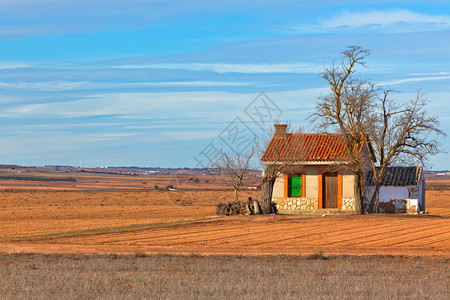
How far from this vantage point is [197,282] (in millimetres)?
13242

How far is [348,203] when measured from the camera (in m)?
37.1

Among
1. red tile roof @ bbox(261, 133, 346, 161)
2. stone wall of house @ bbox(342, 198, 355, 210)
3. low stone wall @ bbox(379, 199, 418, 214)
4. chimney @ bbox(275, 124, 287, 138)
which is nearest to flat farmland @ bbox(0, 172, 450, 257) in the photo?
stone wall of house @ bbox(342, 198, 355, 210)

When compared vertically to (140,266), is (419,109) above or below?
above

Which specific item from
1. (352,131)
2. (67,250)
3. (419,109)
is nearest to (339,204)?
(352,131)

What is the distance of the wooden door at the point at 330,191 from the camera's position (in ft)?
123

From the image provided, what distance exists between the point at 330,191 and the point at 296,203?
1.97 metres

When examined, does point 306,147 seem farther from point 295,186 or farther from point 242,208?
point 242,208

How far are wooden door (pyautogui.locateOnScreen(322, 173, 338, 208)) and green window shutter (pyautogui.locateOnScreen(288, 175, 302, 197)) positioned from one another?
1326 mm

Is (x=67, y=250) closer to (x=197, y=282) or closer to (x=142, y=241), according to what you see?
(x=142, y=241)

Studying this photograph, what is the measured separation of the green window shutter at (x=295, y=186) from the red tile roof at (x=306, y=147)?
4.46 feet

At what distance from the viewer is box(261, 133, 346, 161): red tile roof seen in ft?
121

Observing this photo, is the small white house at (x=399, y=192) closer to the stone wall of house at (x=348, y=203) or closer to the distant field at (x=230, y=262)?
the stone wall of house at (x=348, y=203)

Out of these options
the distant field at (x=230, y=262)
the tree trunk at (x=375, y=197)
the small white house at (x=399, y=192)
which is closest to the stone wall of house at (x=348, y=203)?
the tree trunk at (x=375, y=197)

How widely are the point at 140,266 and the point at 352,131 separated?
22.7 meters
